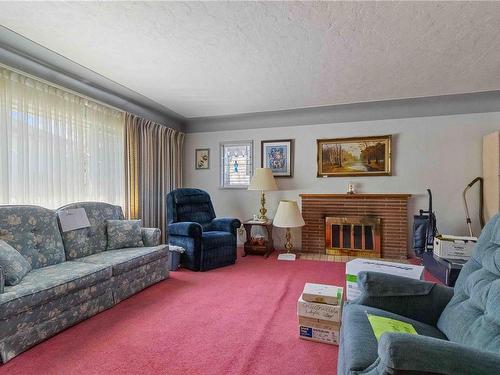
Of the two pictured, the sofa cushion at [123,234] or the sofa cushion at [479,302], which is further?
the sofa cushion at [123,234]

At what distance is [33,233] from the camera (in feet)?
7.53

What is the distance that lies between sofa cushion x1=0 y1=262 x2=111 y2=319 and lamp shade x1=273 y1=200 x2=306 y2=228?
7.52ft

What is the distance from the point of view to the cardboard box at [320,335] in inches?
70.6

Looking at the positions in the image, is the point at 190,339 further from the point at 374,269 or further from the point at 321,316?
the point at 374,269

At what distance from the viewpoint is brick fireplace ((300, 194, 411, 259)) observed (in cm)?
397

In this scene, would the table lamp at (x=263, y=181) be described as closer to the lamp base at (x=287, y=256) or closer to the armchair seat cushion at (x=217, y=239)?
the lamp base at (x=287, y=256)

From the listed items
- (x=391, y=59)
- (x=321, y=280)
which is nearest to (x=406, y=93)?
(x=391, y=59)

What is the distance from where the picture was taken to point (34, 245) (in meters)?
2.26

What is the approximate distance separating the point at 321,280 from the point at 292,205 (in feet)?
3.95

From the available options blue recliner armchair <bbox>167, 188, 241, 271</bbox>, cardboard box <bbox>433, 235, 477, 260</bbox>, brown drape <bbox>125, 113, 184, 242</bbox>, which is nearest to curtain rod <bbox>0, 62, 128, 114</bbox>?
brown drape <bbox>125, 113, 184, 242</bbox>

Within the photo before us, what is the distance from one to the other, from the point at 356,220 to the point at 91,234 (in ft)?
11.7

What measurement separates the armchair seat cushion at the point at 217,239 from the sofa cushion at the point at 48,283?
1280 mm

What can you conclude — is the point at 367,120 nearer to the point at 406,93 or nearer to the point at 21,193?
the point at 406,93

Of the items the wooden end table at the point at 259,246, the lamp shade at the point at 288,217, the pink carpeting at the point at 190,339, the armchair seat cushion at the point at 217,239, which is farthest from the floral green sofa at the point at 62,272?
the lamp shade at the point at 288,217
